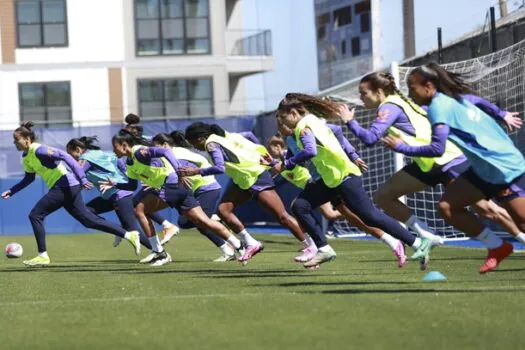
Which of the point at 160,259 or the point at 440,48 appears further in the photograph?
the point at 440,48

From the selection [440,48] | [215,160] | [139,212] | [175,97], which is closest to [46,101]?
[175,97]

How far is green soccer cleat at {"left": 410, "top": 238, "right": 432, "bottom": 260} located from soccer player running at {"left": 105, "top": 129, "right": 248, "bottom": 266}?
4.17 metres

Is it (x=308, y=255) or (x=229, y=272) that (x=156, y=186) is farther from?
(x=229, y=272)

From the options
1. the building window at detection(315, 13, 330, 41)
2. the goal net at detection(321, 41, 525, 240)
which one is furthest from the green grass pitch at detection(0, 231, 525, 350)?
the building window at detection(315, 13, 330, 41)

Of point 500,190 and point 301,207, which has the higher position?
point 500,190

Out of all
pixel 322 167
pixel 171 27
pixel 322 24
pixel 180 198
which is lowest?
pixel 180 198

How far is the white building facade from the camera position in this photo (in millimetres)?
50219

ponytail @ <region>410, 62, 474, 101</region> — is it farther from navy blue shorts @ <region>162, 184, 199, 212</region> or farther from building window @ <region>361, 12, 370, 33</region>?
building window @ <region>361, 12, 370, 33</region>

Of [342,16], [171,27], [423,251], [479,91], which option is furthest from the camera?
[171,27]

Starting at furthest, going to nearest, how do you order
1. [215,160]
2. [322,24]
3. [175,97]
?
[175,97] → [322,24] → [215,160]

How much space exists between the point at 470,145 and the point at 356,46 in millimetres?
29104

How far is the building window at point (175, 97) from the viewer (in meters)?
50.2

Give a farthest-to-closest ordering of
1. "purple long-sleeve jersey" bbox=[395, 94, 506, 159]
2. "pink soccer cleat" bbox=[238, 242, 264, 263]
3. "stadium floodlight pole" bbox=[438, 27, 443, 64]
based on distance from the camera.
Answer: "stadium floodlight pole" bbox=[438, 27, 443, 64], "pink soccer cleat" bbox=[238, 242, 264, 263], "purple long-sleeve jersey" bbox=[395, 94, 506, 159]

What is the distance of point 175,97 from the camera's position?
50.5 m
